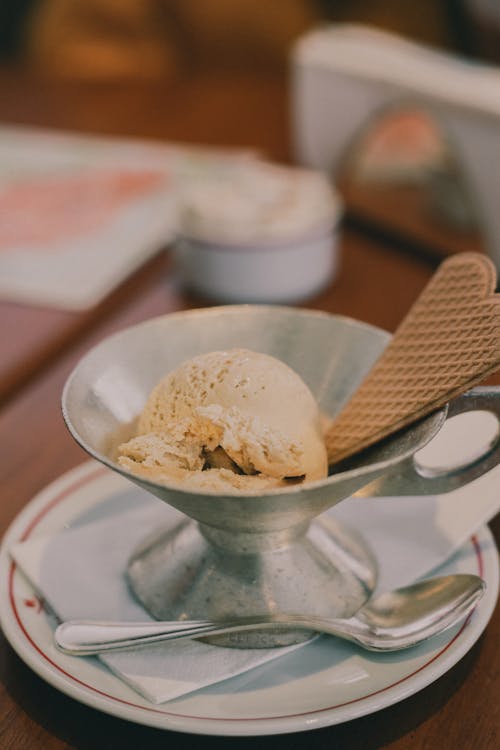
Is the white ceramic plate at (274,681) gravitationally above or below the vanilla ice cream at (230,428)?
below

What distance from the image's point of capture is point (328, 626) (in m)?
0.46

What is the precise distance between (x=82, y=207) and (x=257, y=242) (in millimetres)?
379

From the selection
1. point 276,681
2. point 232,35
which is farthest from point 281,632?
point 232,35

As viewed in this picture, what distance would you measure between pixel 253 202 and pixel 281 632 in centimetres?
63

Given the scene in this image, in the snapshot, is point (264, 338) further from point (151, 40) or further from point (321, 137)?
point (151, 40)

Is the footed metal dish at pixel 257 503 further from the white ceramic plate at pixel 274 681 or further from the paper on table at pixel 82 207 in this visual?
the paper on table at pixel 82 207

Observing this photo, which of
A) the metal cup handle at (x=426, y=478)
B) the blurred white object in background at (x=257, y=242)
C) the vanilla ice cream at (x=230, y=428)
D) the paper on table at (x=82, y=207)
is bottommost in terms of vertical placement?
the paper on table at (x=82, y=207)

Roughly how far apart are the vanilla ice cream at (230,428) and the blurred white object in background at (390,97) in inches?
22.8

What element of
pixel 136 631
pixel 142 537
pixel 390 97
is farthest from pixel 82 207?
pixel 136 631

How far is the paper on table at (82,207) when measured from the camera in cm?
102

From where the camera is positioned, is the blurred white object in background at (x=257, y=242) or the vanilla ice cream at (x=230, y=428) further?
the blurred white object in background at (x=257, y=242)

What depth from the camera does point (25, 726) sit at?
44 centimetres

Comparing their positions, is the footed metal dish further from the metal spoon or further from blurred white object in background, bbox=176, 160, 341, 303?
blurred white object in background, bbox=176, 160, 341, 303

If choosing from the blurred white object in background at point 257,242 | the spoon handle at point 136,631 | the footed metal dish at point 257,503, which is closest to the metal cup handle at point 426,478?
the footed metal dish at point 257,503
